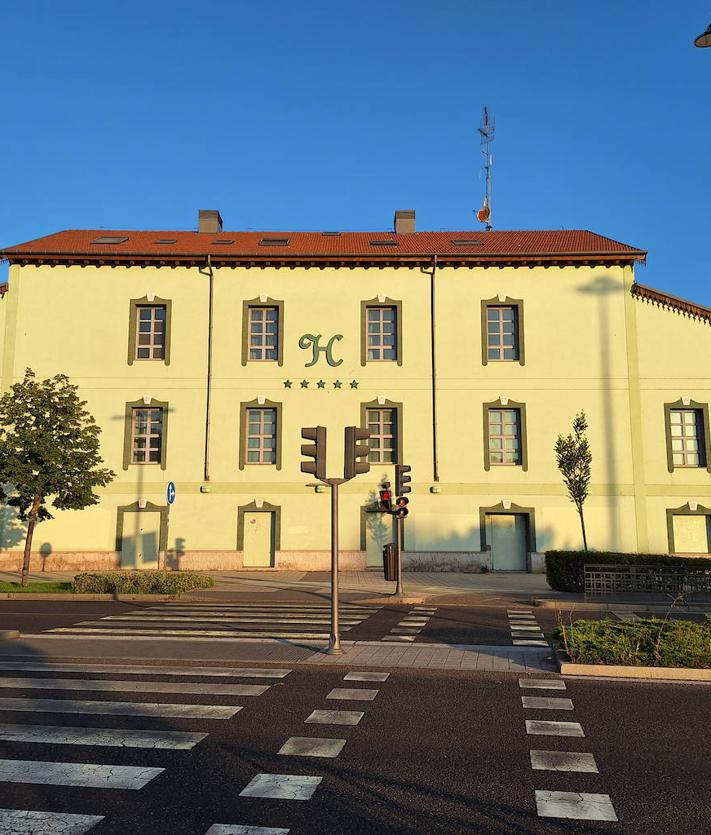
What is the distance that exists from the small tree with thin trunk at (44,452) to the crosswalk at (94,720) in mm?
12282

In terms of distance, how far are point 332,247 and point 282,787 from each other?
2701 cm

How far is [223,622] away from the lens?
577 inches

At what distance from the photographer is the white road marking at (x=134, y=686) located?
340 inches

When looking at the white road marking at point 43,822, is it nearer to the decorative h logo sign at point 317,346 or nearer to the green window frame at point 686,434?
the decorative h logo sign at point 317,346

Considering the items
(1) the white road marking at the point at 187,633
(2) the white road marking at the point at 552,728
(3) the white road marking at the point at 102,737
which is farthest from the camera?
(1) the white road marking at the point at 187,633

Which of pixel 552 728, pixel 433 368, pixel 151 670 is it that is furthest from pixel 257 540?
pixel 552 728

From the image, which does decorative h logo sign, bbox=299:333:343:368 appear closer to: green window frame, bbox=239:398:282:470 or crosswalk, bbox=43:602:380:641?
green window frame, bbox=239:398:282:470

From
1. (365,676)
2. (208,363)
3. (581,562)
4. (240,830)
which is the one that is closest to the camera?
(240,830)

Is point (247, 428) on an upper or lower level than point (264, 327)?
lower

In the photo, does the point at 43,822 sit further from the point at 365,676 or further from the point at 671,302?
the point at 671,302

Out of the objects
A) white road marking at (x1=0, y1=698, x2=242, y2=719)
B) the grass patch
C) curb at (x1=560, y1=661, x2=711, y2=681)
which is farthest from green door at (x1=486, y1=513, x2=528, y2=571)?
white road marking at (x1=0, y1=698, x2=242, y2=719)

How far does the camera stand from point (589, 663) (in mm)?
9578

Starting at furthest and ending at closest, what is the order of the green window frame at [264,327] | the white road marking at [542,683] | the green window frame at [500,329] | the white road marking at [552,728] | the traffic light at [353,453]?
the green window frame at [264,327]
the green window frame at [500,329]
the traffic light at [353,453]
the white road marking at [542,683]
the white road marking at [552,728]

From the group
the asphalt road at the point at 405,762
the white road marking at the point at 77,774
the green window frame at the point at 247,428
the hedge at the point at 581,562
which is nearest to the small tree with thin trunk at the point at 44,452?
the green window frame at the point at 247,428
